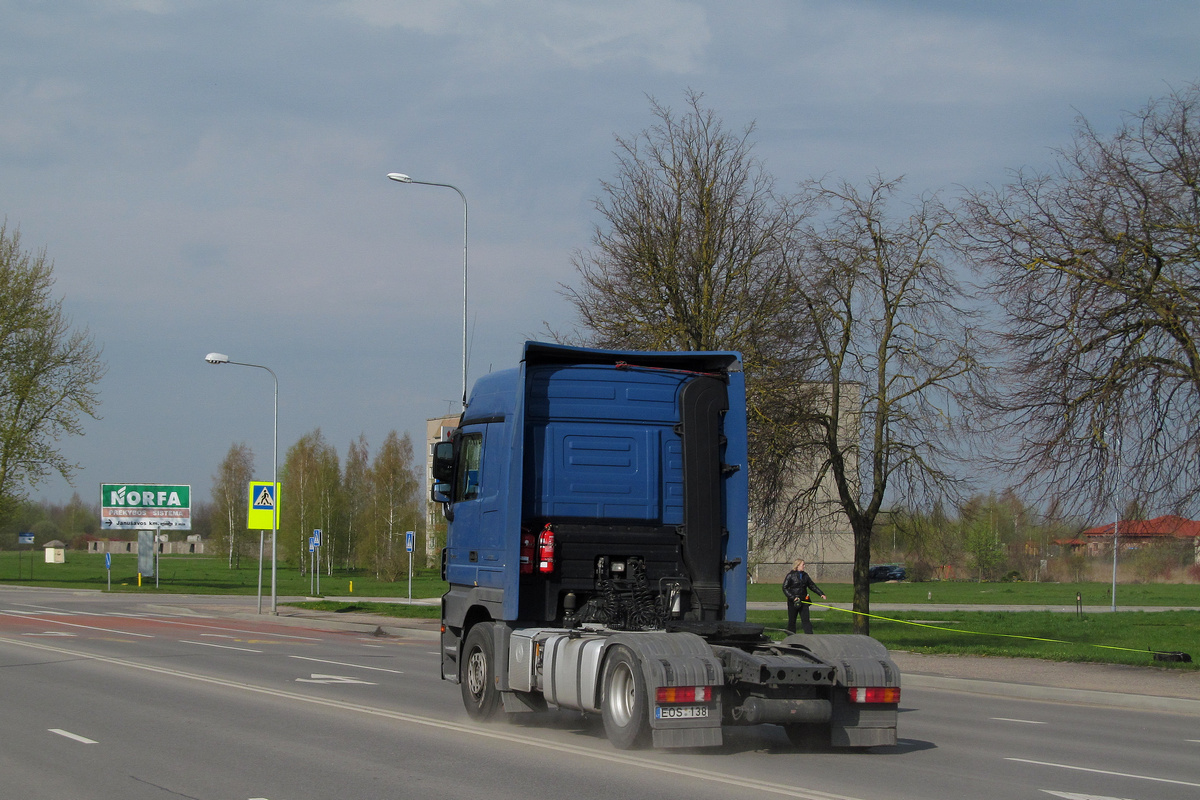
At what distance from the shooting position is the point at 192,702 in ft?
42.8

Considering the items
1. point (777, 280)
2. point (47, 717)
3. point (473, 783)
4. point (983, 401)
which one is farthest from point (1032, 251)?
point (47, 717)

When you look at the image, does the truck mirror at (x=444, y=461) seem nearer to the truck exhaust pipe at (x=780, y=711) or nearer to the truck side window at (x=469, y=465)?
the truck side window at (x=469, y=465)

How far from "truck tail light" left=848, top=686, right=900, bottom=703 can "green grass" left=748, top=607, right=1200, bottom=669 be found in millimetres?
6324

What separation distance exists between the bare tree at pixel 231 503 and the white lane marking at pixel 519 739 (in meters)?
89.1

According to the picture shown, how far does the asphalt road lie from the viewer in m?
8.16

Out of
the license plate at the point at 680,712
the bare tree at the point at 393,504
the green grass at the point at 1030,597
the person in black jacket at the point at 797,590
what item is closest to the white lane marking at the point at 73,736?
the license plate at the point at 680,712

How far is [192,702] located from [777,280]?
1458 cm

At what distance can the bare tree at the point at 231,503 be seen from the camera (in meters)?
103

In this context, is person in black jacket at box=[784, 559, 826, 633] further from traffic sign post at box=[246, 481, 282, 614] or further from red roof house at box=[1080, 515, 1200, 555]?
traffic sign post at box=[246, 481, 282, 614]

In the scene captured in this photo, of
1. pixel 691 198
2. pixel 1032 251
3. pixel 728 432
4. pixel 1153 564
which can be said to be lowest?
pixel 1153 564

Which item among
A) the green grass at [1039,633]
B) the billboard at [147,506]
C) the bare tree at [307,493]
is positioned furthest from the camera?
the bare tree at [307,493]

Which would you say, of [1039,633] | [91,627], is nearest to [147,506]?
[91,627]

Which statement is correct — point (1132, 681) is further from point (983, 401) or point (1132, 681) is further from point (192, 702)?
point (192, 702)

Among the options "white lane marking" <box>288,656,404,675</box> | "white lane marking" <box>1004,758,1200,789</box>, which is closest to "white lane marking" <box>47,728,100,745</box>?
"white lane marking" <box>288,656,404,675</box>
